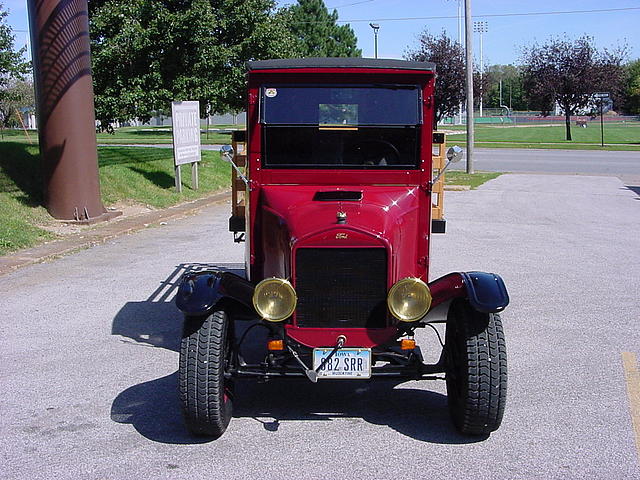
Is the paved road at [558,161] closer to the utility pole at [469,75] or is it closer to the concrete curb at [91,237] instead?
the utility pole at [469,75]

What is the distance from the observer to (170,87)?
20.2 meters

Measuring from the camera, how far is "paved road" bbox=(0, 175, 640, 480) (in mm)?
4410

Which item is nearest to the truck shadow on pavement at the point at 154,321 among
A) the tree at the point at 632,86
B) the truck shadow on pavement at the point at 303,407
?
the truck shadow on pavement at the point at 303,407

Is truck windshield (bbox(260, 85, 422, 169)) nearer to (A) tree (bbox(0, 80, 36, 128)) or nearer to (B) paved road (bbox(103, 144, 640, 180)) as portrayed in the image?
(B) paved road (bbox(103, 144, 640, 180))

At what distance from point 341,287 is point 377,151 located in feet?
4.14

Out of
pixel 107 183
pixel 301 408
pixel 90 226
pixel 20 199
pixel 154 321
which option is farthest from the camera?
pixel 107 183

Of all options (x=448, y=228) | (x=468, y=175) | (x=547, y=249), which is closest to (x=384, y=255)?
(x=547, y=249)

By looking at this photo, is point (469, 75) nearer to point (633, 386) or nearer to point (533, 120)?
point (633, 386)

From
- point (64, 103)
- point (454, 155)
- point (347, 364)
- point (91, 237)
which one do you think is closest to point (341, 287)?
point (347, 364)

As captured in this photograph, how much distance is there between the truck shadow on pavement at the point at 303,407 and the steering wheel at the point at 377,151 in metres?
1.53

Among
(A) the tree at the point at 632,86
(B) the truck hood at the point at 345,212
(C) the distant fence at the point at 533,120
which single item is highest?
(A) the tree at the point at 632,86

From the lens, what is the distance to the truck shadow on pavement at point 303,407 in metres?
4.91

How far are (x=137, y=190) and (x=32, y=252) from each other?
5.81 metres

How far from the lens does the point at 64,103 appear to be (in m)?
13.0
